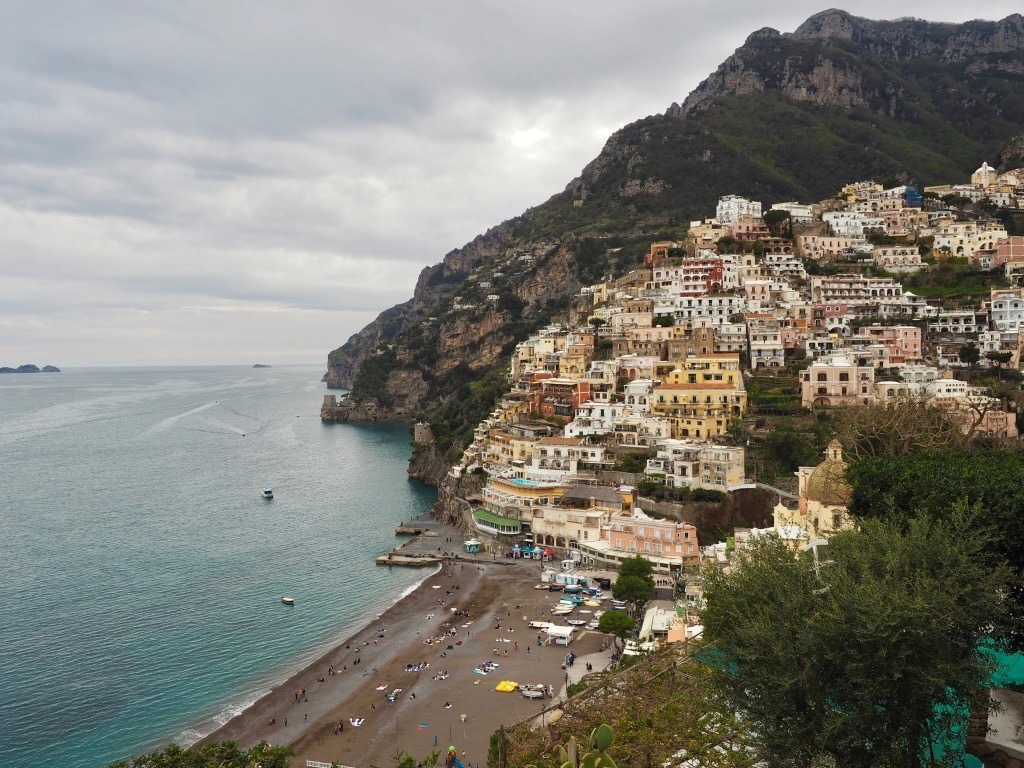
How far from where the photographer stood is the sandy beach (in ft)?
91.4

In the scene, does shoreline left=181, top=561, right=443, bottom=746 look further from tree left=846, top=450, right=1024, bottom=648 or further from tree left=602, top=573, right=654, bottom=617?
tree left=846, top=450, right=1024, bottom=648

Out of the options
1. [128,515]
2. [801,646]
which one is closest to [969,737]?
[801,646]

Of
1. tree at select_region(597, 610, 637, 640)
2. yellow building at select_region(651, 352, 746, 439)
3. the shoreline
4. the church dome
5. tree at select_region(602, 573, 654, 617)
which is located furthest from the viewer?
yellow building at select_region(651, 352, 746, 439)

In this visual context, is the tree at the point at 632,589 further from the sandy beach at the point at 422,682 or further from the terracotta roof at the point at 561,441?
the terracotta roof at the point at 561,441

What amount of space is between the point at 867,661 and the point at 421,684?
24729mm

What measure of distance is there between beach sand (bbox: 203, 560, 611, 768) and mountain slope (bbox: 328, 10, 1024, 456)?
195 feet

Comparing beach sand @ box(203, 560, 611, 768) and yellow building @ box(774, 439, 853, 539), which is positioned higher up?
yellow building @ box(774, 439, 853, 539)

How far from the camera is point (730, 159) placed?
139000 mm

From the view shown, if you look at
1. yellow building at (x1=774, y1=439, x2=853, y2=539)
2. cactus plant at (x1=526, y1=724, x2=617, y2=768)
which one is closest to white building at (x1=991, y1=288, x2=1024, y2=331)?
yellow building at (x1=774, y1=439, x2=853, y2=539)

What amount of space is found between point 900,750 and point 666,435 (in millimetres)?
42573

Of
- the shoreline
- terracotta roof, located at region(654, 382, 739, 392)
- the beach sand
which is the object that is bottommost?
the shoreline

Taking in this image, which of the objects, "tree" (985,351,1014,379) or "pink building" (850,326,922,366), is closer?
"tree" (985,351,1014,379)

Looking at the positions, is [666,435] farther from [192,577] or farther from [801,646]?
[801,646]

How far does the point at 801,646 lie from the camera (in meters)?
13.3
